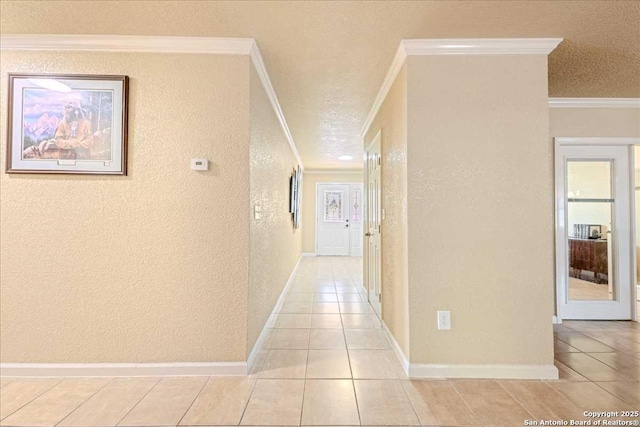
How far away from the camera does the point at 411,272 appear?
7.34ft

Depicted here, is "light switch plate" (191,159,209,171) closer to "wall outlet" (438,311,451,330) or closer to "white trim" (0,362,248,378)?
"white trim" (0,362,248,378)

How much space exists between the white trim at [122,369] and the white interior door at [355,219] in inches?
261

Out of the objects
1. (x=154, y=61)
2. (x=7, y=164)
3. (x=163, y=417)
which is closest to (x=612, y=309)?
(x=163, y=417)

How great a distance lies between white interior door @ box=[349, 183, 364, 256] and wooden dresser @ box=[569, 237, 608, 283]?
17.9ft

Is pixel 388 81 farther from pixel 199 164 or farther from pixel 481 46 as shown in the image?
pixel 199 164

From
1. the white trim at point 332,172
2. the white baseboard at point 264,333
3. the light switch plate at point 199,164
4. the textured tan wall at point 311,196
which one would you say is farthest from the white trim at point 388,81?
the textured tan wall at point 311,196

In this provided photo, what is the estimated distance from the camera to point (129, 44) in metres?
2.20

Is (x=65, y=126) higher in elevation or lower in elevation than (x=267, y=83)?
lower

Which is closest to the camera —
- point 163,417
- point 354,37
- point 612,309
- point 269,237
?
point 163,417

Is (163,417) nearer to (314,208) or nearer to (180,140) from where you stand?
(180,140)

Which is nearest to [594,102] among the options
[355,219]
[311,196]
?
[355,219]

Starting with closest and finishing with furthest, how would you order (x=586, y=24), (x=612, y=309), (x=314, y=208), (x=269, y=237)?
(x=586, y=24) < (x=269, y=237) < (x=612, y=309) < (x=314, y=208)

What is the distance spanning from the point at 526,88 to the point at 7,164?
3.61 metres

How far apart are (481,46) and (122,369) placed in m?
3.33
